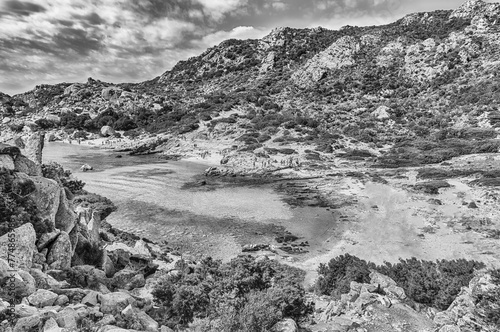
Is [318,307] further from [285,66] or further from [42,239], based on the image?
[285,66]

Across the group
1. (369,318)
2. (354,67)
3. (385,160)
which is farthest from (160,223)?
(354,67)

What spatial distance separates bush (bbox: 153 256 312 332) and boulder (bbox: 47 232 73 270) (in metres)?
3.68

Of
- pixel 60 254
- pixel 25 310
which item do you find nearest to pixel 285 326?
pixel 25 310

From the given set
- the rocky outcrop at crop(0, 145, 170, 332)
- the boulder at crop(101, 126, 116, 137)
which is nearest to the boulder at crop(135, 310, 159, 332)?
the rocky outcrop at crop(0, 145, 170, 332)

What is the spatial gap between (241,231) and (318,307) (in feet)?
40.6

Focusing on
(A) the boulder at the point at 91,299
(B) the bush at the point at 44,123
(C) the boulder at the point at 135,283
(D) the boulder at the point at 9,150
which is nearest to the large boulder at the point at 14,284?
(A) the boulder at the point at 91,299

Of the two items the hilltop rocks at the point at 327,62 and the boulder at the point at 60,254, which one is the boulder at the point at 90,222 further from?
the hilltop rocks at the point at 327,62

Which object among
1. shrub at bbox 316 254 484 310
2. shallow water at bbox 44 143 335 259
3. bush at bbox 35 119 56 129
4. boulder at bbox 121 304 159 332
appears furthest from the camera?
bush at bbox 35 119 56 129

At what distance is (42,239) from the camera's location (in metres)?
10.8

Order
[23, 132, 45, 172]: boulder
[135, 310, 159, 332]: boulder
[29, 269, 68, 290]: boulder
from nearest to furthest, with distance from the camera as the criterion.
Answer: [135, 310, 159, 332]: boulder < [29, 269, 68, 290]: boulder < [23, 132, 45, 172]: boulder

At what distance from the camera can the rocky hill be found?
5928 cm

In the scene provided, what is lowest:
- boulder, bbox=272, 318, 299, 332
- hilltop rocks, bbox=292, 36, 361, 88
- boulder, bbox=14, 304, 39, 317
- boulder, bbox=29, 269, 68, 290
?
boulder, bbox=272, 318, 299, 332

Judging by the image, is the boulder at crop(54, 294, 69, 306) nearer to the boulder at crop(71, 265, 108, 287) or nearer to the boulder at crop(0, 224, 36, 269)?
the boulder at crop(0, 224, 36, 269)

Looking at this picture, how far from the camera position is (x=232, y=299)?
10422mm
